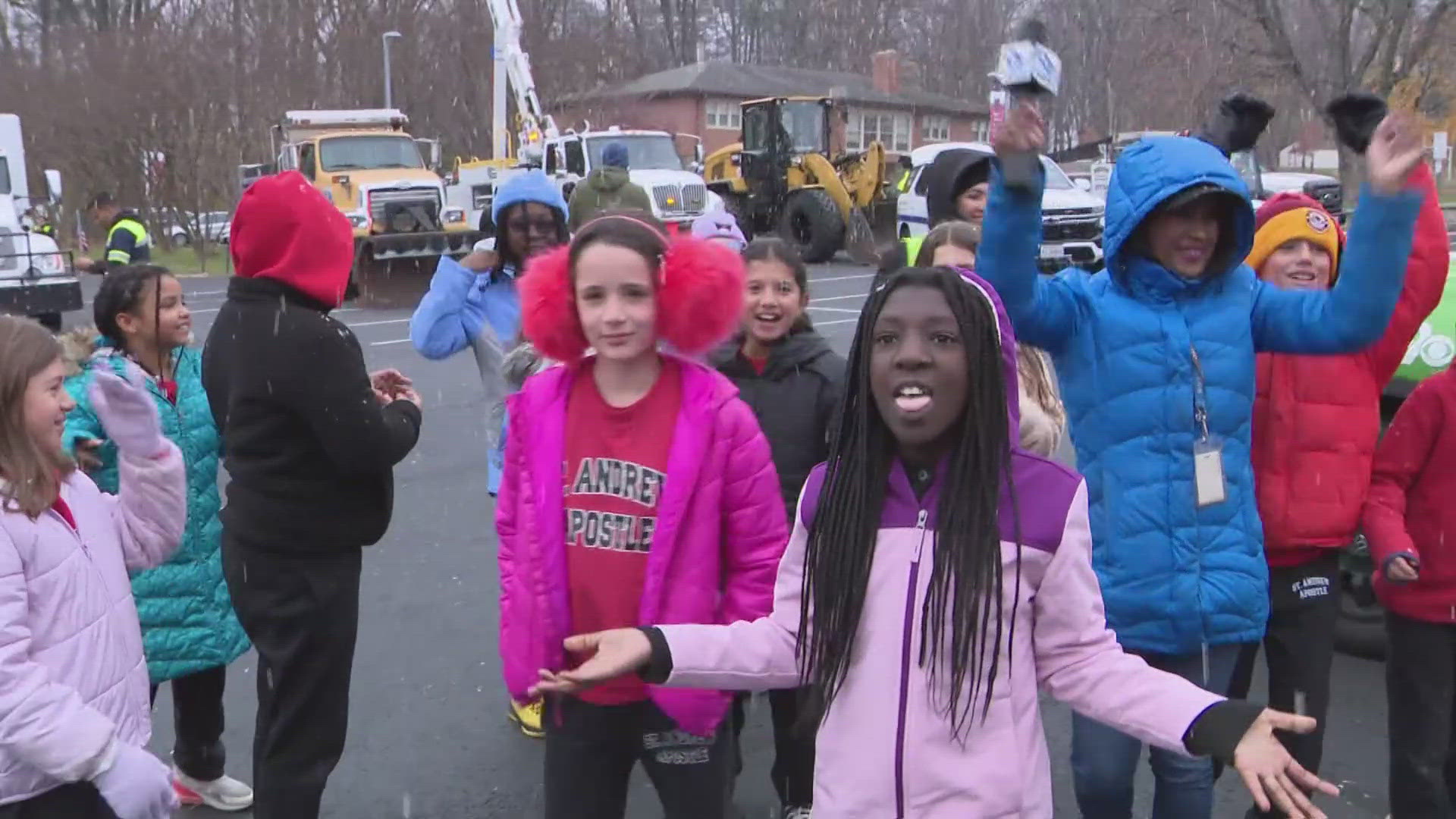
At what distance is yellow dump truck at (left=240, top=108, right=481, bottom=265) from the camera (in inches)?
757

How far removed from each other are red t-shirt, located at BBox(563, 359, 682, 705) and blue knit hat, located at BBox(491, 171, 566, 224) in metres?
1.84

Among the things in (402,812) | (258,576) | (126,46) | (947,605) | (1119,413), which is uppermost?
(126,46)

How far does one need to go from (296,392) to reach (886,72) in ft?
181

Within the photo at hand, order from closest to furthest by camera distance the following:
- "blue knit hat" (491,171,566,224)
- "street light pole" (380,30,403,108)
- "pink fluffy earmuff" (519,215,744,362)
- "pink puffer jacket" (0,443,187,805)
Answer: "pink puffer jacket" (0,443,187,805) → "pink fluffy earmuff" (519,215,744,362) → "blue knit hat" (491,171,566,224) → "street light pole" (380,30,403,108)

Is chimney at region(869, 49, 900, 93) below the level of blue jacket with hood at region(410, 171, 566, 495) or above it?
above

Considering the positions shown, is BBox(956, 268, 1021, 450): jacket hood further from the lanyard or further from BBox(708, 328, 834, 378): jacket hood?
BBox(708, 328, 834, 378): jacket hood

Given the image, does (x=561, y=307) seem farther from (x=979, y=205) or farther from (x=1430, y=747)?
(x=1430, y=747)

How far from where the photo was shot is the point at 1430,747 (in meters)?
3.15

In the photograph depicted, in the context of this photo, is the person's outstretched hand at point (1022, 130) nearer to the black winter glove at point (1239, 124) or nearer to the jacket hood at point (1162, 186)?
the jacket hood at point (1162, 186)

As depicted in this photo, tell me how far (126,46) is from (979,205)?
31466mm

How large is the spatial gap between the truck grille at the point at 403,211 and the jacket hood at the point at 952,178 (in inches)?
685

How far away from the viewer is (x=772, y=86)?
2093 inches

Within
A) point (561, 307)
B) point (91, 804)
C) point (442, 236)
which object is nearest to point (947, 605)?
point (561, 307)

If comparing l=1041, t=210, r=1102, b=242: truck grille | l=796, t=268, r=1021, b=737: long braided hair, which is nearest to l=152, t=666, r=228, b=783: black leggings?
l=796, t=268, r=1021, b=737: long braided hair
